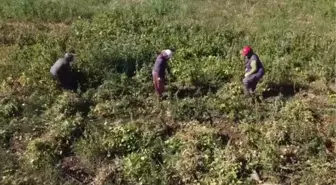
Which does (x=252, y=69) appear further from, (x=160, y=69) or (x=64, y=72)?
(x=64, y=72)

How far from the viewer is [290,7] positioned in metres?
15.7

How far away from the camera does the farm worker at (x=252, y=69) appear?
11094mm

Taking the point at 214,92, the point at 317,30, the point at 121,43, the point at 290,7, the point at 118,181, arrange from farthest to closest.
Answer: the point at 290,7
the point at 317,30
the point at 121,43
the point at 214,92
the point at 118,181

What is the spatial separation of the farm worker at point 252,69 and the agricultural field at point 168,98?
0.39 m

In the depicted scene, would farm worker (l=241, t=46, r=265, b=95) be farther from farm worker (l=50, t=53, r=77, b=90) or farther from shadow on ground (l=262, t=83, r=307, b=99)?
farm worker (l=50, t=53, r=77, b=90)

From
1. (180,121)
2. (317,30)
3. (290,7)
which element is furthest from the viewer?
(290,7)

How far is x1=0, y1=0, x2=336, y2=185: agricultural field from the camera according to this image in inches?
377

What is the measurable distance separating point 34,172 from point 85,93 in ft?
8.63

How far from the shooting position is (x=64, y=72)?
36.9 ft

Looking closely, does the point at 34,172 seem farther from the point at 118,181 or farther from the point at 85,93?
the point at 85,93

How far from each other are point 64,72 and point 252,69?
421 cm

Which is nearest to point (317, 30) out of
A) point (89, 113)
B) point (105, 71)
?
point (105, 71)

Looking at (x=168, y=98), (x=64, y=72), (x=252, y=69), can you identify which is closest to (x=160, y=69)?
(x=168, y=98)

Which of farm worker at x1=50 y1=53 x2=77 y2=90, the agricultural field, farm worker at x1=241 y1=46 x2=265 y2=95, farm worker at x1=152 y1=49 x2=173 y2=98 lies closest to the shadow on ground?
the agricultural field
